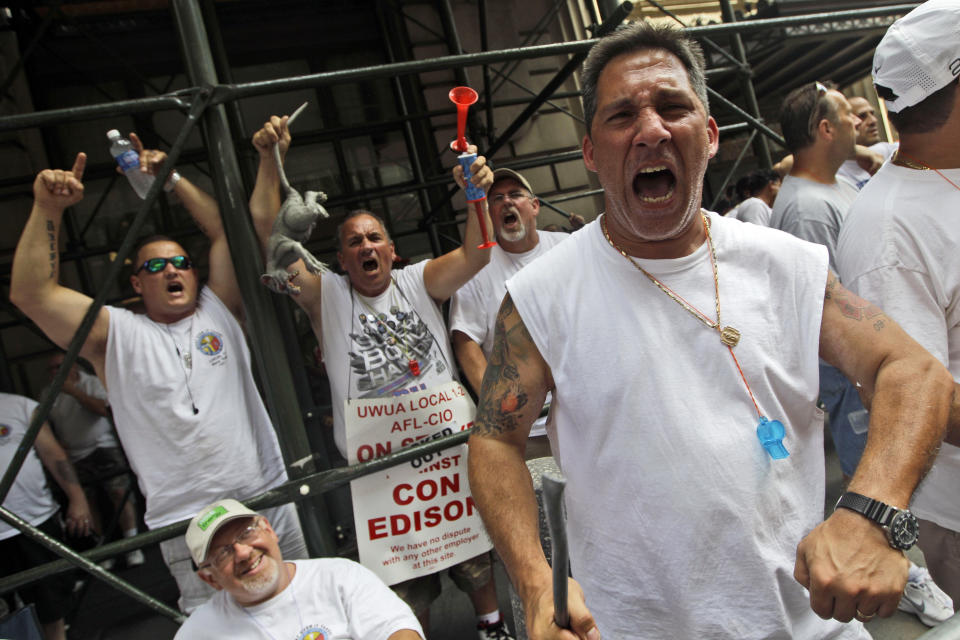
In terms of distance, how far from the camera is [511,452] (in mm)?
1399

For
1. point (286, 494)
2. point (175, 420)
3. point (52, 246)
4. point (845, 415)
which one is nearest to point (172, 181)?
point (52, 246)

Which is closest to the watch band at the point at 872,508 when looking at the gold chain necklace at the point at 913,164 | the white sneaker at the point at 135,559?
the gold chain necklace at the point at 913,164

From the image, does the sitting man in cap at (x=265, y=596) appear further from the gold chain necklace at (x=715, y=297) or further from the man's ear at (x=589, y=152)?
the man's ear at (x=589, y=152)

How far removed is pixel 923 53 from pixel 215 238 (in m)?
2.74

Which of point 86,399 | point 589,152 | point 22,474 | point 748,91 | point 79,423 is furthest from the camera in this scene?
point 748,91

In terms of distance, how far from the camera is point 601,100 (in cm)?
148

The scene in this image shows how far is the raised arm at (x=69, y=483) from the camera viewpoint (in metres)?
3.77

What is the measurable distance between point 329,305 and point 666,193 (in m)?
1.77

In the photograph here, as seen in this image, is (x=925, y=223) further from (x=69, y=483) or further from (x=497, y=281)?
(x=69, y=483)

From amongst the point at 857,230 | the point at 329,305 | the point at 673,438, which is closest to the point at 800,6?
the point at 857,230

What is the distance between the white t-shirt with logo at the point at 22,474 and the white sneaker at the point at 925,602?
14.8ft

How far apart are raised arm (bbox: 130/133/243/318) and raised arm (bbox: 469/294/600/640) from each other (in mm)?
1759

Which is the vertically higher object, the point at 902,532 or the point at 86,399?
the point at 86,399

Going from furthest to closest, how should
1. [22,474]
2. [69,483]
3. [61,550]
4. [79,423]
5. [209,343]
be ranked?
[79,423] < [69,483] < [22,474] < [209,343] < [61,550]
